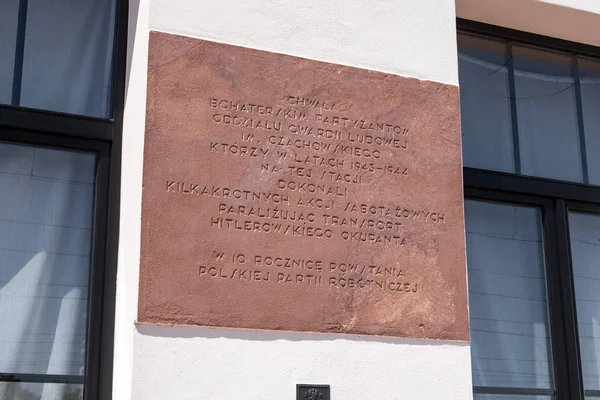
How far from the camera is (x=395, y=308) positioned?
400cm

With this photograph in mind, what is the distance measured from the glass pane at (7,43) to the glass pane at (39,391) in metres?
1.10

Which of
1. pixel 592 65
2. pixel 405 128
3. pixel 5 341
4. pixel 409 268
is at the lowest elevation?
pixel 5 341

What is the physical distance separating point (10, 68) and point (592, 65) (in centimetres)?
303

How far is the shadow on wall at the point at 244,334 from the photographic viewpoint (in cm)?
356

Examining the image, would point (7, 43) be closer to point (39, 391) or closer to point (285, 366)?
point (39, 391)

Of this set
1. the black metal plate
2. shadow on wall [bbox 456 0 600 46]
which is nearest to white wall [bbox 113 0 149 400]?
the black metal plate

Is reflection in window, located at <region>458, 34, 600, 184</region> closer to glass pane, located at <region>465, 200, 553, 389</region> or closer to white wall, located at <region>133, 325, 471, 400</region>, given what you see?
glass pane, located at <region>465, 200, 553, 389</region>

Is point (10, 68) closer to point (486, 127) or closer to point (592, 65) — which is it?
point (486, 127)

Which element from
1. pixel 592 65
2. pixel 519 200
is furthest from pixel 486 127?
pixel 592 65

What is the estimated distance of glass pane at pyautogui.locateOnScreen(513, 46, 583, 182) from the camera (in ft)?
16.6

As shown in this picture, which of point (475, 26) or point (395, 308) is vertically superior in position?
point (475, 26)

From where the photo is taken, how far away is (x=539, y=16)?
500 cm

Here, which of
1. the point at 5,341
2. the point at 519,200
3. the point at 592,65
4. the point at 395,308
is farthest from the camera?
the point at 592,65

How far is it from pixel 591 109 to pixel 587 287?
0.97 meters
